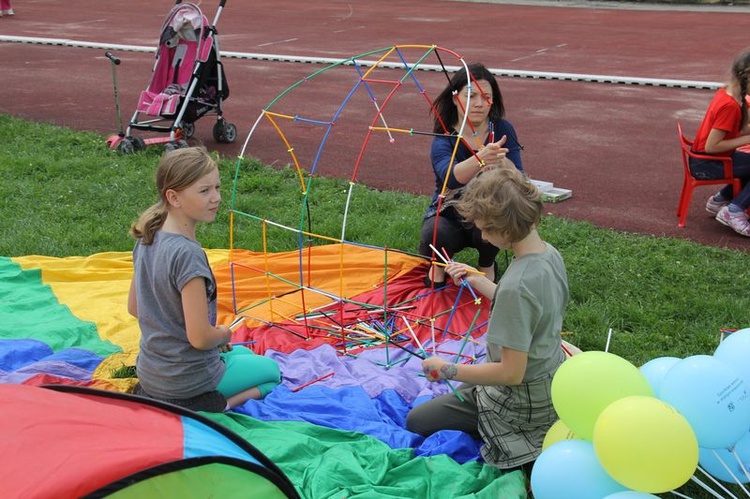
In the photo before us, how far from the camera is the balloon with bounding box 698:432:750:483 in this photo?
2891 mm

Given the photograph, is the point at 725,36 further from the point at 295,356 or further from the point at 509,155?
the point at 295,356

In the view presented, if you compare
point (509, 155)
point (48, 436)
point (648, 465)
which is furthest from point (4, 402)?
point (509, 155)

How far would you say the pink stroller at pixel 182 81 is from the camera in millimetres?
7766

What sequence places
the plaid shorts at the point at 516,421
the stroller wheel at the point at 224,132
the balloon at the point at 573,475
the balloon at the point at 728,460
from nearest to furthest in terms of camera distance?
the balloon at the point at 573,475 < the balloon at the point at 728,460 < the plaid shorts at the point at 516,421 < the stroller wheel at the point at 224,132

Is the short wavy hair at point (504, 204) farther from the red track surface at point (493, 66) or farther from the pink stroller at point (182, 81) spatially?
the pink stroller at point (182, 81)

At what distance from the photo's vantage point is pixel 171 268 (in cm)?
320

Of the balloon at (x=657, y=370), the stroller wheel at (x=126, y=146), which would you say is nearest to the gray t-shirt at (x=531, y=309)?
the balloon at (x=657, y=370)

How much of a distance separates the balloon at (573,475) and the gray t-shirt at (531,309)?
0.40m

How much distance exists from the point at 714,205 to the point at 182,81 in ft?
15.9

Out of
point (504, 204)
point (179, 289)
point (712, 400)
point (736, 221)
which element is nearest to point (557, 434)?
point (712, 400)

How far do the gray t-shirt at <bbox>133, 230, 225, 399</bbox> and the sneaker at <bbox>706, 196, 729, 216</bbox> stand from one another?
4.22 metres

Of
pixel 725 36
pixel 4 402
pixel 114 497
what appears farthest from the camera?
pixel 725 36

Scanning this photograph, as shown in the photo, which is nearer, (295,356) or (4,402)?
(4,402)

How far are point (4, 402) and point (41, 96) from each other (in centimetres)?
940
